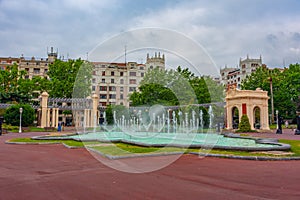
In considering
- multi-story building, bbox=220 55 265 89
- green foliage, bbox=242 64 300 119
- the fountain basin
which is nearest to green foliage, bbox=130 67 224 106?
green foliage, bbox=242 64 300 119

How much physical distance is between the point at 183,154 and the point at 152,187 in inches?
226

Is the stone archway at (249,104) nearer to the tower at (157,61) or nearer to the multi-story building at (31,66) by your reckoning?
Answer: the tower at (157,61)

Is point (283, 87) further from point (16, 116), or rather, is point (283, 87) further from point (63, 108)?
point (16, 116)

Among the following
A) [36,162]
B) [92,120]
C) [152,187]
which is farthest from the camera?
[92,120]

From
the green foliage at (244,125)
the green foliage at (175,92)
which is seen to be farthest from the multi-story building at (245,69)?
the green foliage at (244,125)

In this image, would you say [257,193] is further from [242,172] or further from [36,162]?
[36,162]

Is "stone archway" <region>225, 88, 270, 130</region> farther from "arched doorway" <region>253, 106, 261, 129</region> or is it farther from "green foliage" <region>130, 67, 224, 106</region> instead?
"green foliage" <region>130, 67, 224, 106</region>

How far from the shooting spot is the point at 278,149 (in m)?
11.9

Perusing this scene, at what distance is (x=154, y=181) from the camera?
21.5 ft

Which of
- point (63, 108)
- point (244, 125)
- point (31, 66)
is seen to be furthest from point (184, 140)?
point (31, 66)

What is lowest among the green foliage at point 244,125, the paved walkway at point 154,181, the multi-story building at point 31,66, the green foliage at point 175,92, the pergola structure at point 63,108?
the paved walkway at point 154,181

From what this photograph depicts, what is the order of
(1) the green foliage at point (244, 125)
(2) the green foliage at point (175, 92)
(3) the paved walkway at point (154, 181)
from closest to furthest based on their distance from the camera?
(3) the paved walkway at point (154, 181), (1) the green foliage at point (244, 125), (2) the green foliage at point (175, 92)

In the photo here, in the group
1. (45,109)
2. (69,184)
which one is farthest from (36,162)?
(45,109)

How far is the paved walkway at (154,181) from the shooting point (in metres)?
5.36
